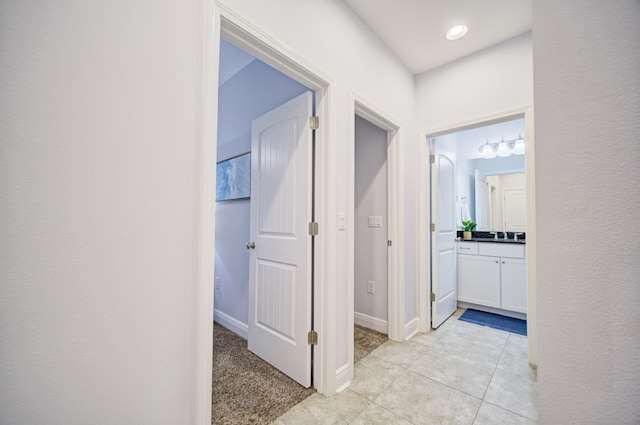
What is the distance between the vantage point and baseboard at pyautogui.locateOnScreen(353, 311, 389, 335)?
2.52 meters

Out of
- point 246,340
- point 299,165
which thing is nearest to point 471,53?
point 299,165

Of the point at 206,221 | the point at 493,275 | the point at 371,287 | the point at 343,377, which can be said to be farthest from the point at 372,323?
the point at 206,221

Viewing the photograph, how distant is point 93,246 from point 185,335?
18.3 inches

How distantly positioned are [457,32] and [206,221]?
8.10 ft

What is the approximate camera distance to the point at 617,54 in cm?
58

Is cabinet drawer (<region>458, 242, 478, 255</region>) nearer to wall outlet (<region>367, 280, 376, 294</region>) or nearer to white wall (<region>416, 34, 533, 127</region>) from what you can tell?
wall outlet (<region>367, 280, 376, 294</region>)

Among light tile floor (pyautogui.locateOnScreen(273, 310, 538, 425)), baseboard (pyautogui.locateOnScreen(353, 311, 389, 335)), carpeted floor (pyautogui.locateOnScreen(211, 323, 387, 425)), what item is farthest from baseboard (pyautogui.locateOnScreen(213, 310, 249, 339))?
baseboard (pyautogui.locateOnScreen(353, 311, 389, 335))

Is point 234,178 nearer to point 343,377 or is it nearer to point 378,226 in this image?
point 378,226

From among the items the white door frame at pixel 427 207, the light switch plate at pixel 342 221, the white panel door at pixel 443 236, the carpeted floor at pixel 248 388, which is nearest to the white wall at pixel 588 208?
the light switch plate at pixel 342 221

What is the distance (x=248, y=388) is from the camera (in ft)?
5.39

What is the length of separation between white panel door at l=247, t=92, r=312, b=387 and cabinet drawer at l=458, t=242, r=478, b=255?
8.57 feet

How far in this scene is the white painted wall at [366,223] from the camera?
2551 millimetres

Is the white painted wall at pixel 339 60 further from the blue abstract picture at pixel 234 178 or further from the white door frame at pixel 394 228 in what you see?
the blue abstract picture at pixel 234 178

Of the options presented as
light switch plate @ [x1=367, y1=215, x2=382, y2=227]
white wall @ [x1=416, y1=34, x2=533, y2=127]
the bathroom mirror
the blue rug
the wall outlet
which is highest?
white wall @ [x1=416, y1=34, x2=533, y2=127]
